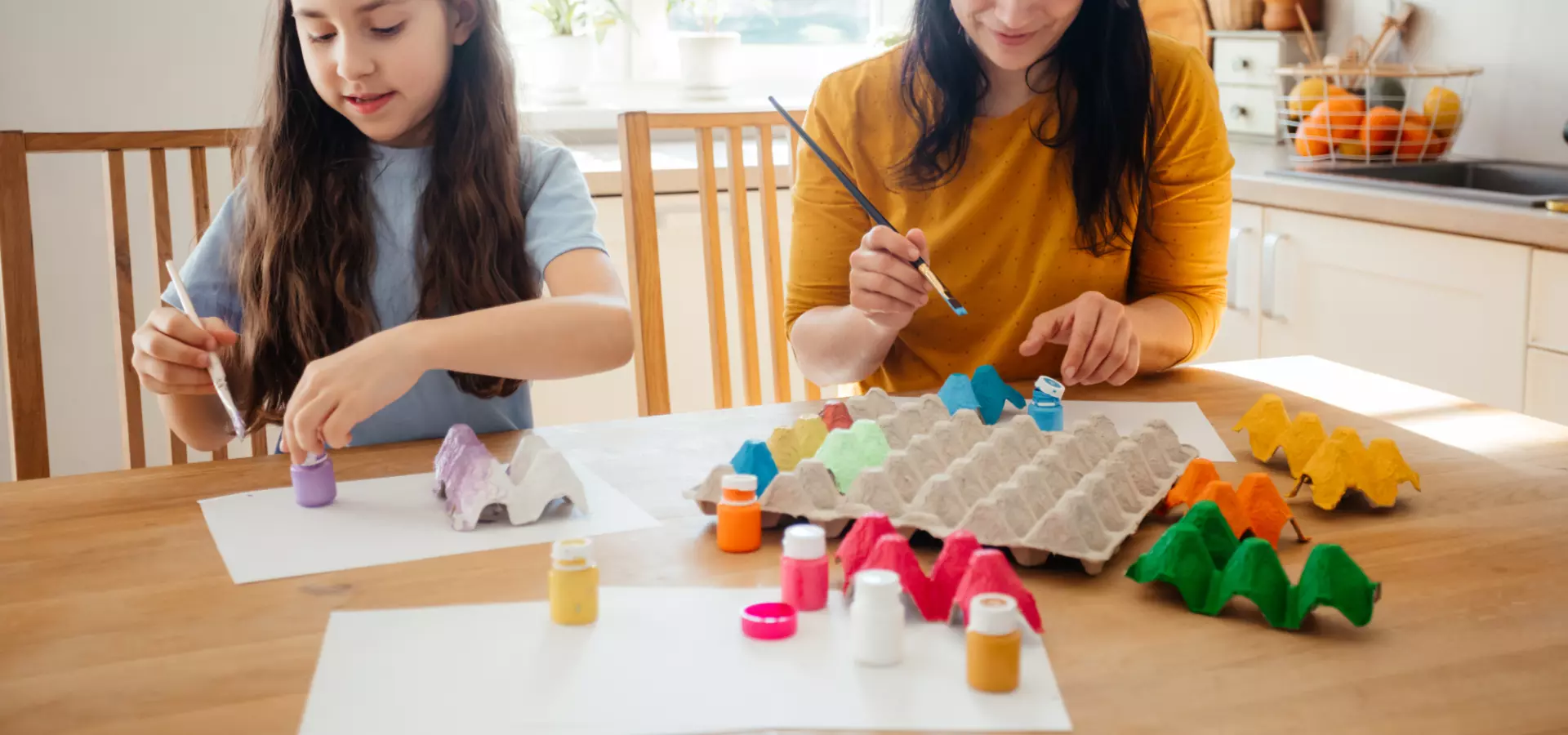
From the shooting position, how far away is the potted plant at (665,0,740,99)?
9.42 feet

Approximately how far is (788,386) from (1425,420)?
0.73 m

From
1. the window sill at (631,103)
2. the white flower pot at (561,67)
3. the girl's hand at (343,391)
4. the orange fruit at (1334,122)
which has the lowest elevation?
the girl's hand at (343,391)

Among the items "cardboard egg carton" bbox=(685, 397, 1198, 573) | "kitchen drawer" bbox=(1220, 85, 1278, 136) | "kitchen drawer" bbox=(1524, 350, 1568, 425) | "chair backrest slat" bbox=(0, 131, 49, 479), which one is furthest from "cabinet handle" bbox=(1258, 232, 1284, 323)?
"chair backrest slat" bbox=(0, 131, 49, 479)

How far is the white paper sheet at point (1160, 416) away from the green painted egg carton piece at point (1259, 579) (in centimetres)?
28

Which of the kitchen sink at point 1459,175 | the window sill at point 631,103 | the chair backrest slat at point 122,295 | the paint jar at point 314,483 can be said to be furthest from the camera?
the window sill at point 631,103

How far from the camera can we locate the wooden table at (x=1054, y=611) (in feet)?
1.92

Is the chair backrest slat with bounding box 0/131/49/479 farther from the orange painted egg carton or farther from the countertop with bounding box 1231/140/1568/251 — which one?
the countertop with bounding box 1231/140/1568/251

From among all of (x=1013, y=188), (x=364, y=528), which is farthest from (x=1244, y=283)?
(x=364, y=528)

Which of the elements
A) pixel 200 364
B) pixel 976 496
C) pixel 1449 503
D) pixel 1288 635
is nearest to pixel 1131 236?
pixel 1449 503

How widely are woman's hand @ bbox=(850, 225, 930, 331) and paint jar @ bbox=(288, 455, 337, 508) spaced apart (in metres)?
0.48

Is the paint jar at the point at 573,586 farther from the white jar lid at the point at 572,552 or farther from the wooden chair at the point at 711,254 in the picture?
the wooden chair at the point at 711,254

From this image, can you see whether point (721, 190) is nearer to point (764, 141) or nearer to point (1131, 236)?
point (764, 141)

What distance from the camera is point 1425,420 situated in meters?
1.09

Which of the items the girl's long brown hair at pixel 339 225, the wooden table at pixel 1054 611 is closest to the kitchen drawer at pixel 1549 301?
the wooden table at pixel 1054 611
